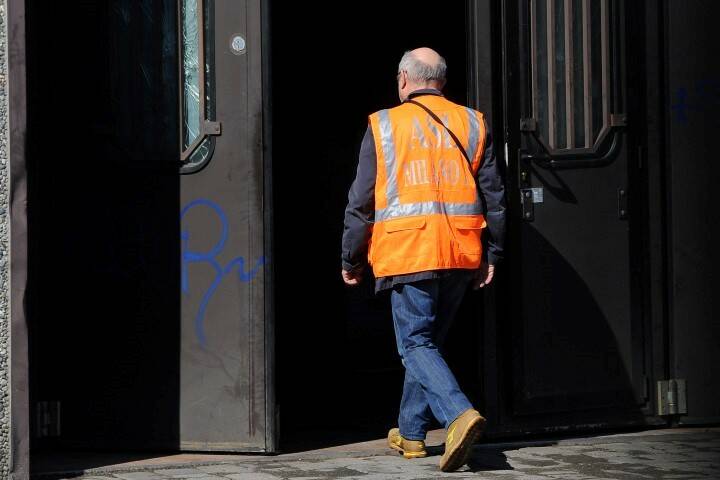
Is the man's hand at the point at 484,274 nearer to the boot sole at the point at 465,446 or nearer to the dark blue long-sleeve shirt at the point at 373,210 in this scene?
the dark blue long-sleeve shirt at the point at 373,210

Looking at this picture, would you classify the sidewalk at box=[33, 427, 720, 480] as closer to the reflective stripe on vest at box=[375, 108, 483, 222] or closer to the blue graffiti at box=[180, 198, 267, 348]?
the blue graffiti at box=[180, 198, 267, 348]

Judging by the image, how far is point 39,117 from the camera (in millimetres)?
5891

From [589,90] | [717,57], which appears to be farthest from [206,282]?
[717,57]

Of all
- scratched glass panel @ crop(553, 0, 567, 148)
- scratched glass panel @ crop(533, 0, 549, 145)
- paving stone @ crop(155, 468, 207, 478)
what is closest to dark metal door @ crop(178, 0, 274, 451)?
paving stone @ crop(155, 468, 207, 478)

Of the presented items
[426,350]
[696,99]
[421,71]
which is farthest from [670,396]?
[421,71]

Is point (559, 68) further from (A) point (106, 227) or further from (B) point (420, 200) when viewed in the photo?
(A) point (106, 227)

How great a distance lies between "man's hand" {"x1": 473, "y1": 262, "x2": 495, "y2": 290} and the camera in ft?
18.9

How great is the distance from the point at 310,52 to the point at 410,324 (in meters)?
3.63

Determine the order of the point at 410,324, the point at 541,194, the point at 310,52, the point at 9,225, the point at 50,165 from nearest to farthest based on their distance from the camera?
the point at 9,225 < the point at 410,324 < the point at 50,165 < the point at 541,194 < the point at 310,52

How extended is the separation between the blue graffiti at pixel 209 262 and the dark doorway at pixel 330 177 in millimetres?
2288

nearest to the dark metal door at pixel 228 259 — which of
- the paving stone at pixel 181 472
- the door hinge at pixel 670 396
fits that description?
the paving stone at pixel 181 472

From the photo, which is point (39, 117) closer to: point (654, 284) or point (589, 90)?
point (589, 90)

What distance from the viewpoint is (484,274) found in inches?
227

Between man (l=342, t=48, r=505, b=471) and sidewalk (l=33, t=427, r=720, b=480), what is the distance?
0.87 feet
